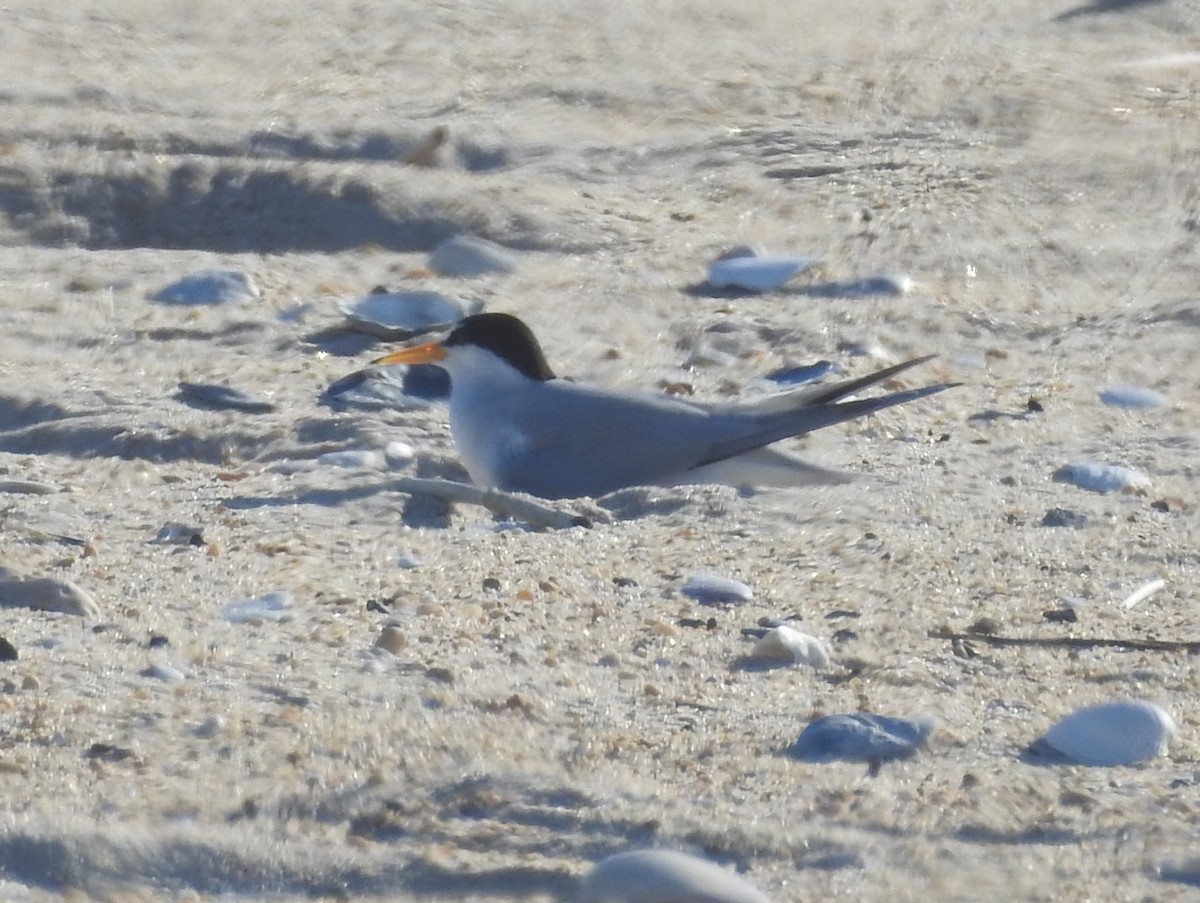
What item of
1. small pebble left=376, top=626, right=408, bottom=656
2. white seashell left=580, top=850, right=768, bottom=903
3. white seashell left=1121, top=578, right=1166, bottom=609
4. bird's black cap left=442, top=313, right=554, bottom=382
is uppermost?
bird's black cap left=442, top=313, right=554, bottom=382

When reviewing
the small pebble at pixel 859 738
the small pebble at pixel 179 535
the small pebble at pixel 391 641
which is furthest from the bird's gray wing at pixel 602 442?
the small pebble at pixel 859 738

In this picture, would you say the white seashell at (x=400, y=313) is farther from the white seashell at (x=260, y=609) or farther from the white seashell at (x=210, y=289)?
the white seashell at (x=260, y=609)

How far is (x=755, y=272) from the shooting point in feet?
18.5

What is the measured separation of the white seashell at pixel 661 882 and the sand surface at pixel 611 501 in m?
0.11

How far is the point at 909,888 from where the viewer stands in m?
2.38

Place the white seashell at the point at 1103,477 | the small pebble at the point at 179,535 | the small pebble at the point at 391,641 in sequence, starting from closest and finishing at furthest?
the small pebble at the point at 391,641
the small pebble at the point at 179,535
the white seashell at the point at 1103,477

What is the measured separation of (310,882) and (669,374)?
293 centimetres

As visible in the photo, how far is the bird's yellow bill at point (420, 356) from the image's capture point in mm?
4898

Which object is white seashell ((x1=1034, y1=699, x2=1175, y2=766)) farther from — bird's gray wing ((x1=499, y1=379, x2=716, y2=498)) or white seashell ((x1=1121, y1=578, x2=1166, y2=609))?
bird's gray wing ((x1=499, y1=379, x2=716, y2=498))

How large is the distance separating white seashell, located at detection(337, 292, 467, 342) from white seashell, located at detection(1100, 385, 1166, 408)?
160 cm

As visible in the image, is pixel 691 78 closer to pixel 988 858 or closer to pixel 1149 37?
pixel 1149 37

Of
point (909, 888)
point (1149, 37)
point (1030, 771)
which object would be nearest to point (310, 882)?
point (909, 888)

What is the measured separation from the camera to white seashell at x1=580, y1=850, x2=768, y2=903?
223 centimetres

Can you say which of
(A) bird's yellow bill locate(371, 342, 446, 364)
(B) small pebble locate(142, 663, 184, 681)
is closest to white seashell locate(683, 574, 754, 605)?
(B) small pebble locate(142, 663, 184, 681)
